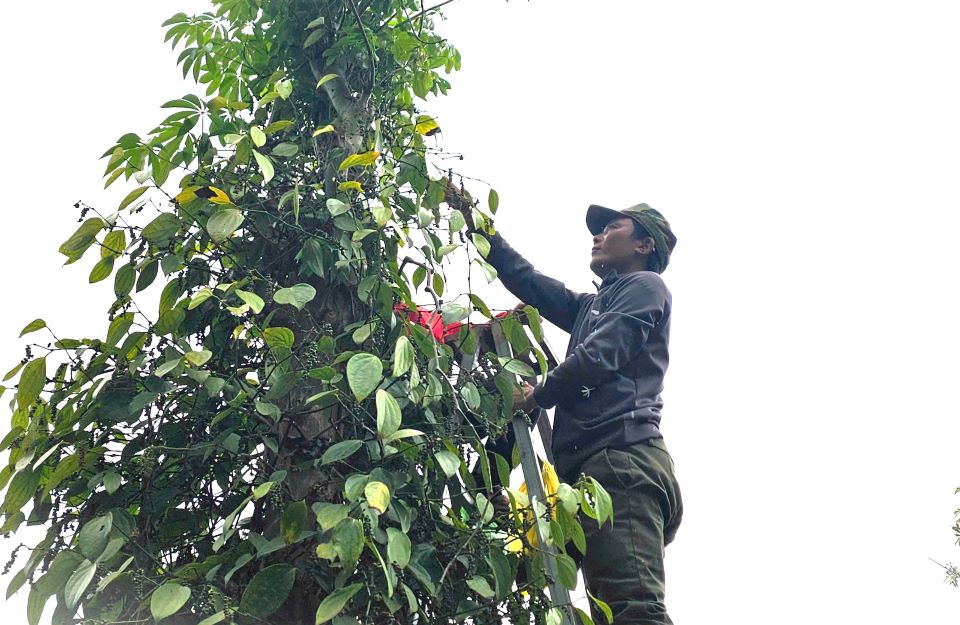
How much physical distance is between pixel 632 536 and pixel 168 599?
131 cm

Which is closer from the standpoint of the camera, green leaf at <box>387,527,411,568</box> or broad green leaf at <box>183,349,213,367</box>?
green leaf at <box>387,527,411,568</box>

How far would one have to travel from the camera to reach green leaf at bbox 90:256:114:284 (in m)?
2.30

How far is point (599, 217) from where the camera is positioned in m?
3.58

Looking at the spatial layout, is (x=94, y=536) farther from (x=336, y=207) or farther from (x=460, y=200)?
(x=460, y=200)

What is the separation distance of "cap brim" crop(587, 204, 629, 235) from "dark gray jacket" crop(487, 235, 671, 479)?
393 mm

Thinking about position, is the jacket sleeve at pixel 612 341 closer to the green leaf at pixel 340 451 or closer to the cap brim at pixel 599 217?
the cap brim at pixel 599 217

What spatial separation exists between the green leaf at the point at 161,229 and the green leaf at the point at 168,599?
2.69 feet

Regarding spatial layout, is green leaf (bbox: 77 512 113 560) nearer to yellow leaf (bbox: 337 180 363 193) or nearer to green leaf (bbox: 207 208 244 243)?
green leaf (bbox: 207 208 244 243)

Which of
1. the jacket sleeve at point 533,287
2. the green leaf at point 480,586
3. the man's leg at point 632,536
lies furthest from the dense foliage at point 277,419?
the jacket sleeve at point 533,287

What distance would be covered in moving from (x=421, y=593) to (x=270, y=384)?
54 cm

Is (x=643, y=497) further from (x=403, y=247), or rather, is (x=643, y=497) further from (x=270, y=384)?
(x=270, y=384)

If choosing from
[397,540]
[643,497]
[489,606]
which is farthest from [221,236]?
[643,497]

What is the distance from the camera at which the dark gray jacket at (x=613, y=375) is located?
9.16 ft

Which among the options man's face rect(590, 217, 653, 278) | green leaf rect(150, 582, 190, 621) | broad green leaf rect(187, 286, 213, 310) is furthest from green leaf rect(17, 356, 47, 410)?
man's face rect(590, 217, 653, 278)
